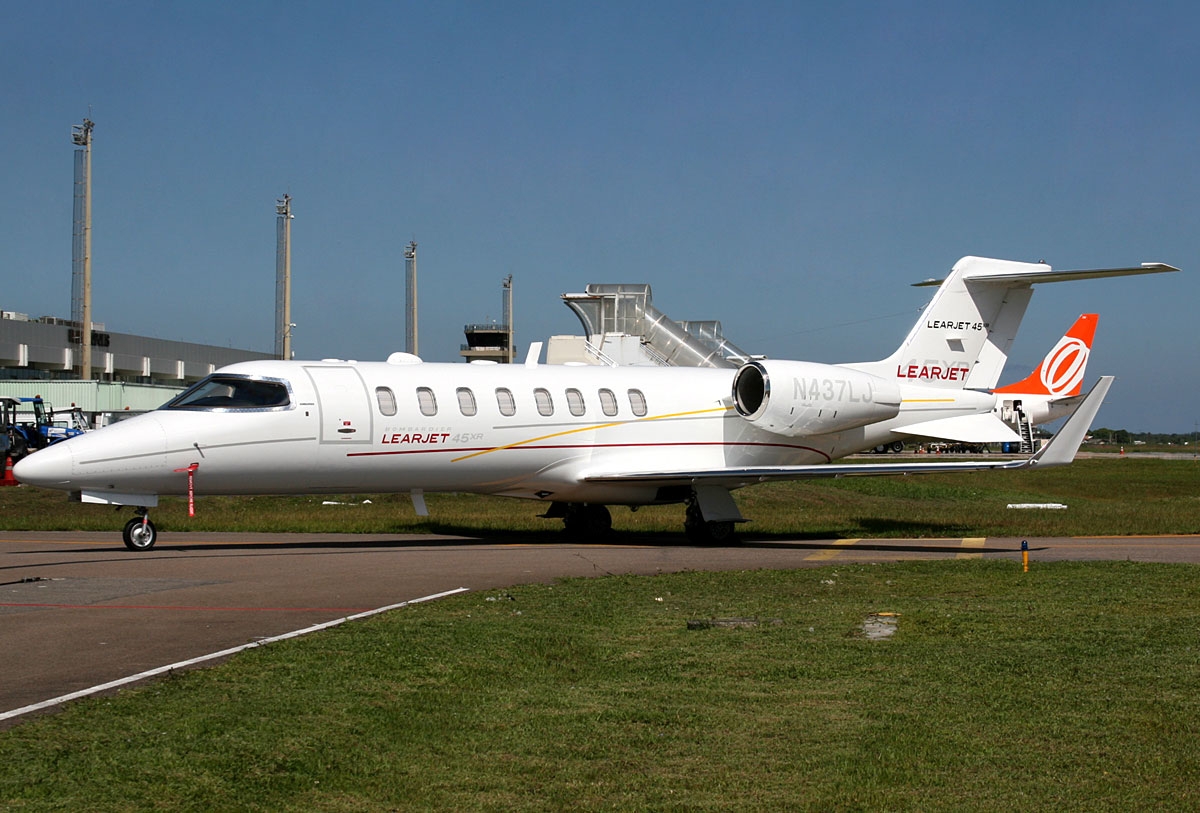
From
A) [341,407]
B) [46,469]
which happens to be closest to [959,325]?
[341,407]

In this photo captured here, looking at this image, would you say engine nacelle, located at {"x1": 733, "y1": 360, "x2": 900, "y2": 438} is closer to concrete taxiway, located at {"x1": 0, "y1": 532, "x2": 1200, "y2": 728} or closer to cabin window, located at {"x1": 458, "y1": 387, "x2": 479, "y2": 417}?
concrete taxiway, located at {"x1": 0, "y1": 532, "x2": 1200, "y2": 728}

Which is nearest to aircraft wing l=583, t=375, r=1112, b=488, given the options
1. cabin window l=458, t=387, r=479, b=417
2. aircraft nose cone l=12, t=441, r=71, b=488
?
cabin window l=458, t=387, r=479, b=417

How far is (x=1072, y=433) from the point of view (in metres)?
18.5

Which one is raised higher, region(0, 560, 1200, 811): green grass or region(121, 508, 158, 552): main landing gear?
region(121, 508, 158, 552): main landing gear

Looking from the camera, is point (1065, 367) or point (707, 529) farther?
point (1065, 367)

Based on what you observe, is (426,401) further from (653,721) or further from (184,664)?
(653,721)

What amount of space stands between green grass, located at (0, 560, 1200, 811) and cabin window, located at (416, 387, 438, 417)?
8.36m

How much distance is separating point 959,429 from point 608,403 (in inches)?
276

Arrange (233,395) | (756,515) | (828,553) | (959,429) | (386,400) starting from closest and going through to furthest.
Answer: (233,395), (828,553), (386,400), (959,429), (756,515)

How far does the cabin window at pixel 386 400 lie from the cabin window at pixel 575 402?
3.12m

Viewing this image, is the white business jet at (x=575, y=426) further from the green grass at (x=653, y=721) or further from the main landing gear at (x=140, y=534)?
the green grass at (x=653, y=721)

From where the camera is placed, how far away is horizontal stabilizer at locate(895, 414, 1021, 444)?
23203 mm

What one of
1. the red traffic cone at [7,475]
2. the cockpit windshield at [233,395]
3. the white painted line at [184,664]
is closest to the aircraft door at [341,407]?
the cockpit windshield at [233,395]

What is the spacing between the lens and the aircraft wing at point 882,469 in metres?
18.4
